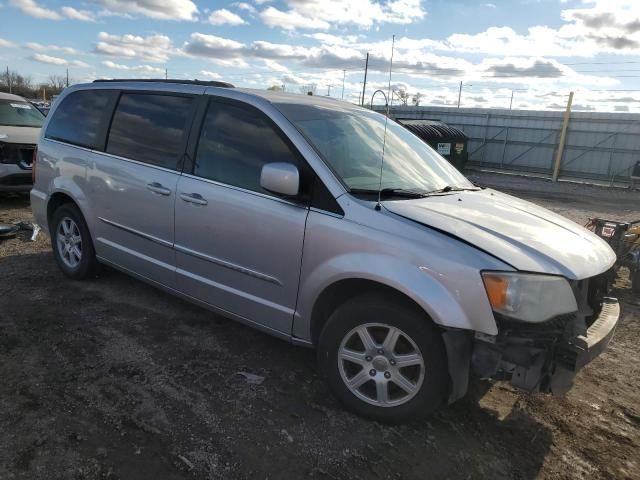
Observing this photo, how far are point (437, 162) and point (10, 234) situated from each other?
5446 mm

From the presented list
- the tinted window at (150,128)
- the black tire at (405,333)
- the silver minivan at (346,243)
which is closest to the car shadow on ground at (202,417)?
the black tire at (405,333)

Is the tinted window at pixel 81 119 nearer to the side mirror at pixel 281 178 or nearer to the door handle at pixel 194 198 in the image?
the door handle at pixel 194 198

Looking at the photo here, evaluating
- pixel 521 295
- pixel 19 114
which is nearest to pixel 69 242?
pixel 521 295

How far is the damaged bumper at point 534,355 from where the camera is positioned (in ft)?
8.55

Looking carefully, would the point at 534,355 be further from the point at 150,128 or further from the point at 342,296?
the point at 150,128

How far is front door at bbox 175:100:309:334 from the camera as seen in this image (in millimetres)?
3289

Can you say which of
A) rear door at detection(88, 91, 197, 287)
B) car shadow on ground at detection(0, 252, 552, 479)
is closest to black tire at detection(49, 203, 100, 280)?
rear door at detection(88, 91, 197, 287)

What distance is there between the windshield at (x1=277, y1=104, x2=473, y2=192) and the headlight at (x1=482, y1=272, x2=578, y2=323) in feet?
3.29

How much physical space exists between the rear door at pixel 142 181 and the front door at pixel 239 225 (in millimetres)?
181

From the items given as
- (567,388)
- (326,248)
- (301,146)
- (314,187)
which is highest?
(301,146)

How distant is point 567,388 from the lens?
8.80 feet

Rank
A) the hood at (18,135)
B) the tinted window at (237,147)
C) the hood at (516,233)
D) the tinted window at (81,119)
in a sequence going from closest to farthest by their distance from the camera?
the hood at (516,233) → the tinted window at (237,147) → the tinted window at (81,119) → the hood at (18,135)

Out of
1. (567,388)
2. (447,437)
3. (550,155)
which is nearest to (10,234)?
(447,437)

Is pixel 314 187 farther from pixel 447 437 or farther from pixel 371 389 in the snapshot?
pixel 447 437
